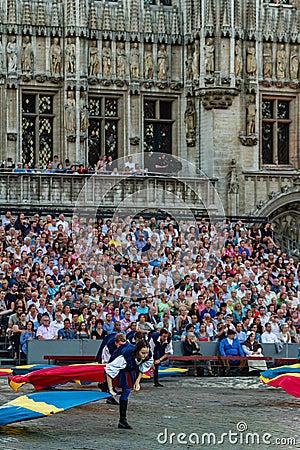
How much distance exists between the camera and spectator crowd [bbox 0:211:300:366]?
104 feet

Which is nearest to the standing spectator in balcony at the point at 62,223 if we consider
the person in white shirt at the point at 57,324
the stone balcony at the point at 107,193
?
the stone balcony at the point at 107,193

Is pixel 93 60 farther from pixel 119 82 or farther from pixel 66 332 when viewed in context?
pixel 66 332

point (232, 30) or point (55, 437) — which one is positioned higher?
point (232, 30)

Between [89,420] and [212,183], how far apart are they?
21.0m

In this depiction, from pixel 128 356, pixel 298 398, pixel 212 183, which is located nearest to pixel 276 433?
pixel 128 356

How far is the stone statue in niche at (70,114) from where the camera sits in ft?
135

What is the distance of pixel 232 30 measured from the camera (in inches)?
1650

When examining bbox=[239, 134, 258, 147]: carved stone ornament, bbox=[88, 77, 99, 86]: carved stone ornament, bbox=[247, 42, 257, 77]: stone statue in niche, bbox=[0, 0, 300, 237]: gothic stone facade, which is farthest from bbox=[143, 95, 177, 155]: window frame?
bbox=[247, 42, 257, 77]: stone statue in niche

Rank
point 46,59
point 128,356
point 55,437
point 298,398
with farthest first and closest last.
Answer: point 46,59
point 298,398
point 128,356
point 55,437

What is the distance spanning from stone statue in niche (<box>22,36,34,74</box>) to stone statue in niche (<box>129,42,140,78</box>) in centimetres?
322

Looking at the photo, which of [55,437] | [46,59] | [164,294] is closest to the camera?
[55,437]

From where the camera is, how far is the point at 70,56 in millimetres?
41250

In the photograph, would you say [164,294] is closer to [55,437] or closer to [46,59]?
[46,59]

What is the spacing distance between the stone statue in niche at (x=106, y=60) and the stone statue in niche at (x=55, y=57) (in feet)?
4.83
